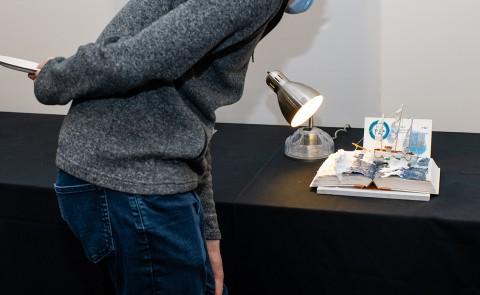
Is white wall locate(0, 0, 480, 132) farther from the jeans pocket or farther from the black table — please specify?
the jeans pocket

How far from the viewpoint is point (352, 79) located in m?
1.72

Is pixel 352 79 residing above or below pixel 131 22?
below

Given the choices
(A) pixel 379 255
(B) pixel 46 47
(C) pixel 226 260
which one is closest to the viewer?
(A) pixel 379 255

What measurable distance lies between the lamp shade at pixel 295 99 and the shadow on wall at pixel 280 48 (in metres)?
0.35

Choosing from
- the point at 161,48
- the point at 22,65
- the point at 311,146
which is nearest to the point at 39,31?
the point at 311,146

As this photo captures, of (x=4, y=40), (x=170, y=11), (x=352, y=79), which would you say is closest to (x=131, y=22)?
(x=170, y=11)

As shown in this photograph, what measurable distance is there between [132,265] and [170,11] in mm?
375

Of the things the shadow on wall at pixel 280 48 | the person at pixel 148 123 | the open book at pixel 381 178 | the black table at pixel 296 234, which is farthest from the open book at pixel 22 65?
the shadow on wall at pixel 280 48

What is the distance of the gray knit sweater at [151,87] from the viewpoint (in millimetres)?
724

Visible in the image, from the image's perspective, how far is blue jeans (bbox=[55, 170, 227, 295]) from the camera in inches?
32.0

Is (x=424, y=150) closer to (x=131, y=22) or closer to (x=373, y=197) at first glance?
(x=373, y=197)

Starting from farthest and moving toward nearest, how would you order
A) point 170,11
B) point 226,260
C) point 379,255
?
point 226,260, point 379,255, point 170,11

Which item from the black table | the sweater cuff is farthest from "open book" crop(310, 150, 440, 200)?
the sweater cuff

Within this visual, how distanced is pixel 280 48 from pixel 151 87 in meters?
1.06
